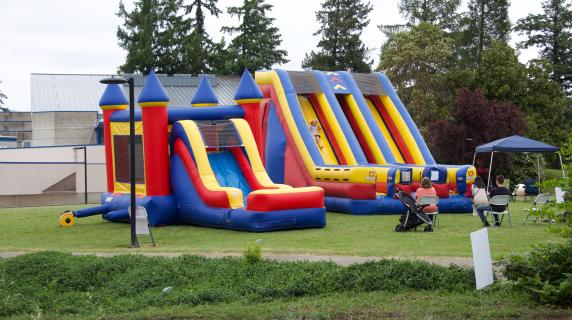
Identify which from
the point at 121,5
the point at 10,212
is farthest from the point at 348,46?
the point at 10,212

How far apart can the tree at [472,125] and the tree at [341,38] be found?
20.7 m

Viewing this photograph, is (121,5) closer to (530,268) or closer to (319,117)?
(319,117)

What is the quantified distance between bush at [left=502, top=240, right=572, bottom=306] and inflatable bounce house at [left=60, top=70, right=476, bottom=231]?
27.8 ft

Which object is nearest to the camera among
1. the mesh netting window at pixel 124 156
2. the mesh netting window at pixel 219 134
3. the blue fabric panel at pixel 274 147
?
the mesh netting window at pixel 219 134

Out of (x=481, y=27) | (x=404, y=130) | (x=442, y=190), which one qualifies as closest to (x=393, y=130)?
(x=404, y=130)

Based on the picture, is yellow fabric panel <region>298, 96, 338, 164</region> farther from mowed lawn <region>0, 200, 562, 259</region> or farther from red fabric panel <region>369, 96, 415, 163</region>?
mowed lawn <region>0, 200, 562, 259</region>

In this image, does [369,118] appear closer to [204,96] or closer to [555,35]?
[204,96]

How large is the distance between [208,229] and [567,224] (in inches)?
413

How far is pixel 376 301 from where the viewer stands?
863 centimetres

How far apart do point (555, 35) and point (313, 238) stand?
42.6 metres

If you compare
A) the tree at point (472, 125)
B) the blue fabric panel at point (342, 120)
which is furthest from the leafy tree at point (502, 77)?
the blue fabric panel at point (342, 120)

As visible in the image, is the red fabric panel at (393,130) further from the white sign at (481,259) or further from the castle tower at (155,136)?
the white sign at (481,259)

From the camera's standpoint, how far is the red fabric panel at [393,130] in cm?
2447

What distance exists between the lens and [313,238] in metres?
15.5
